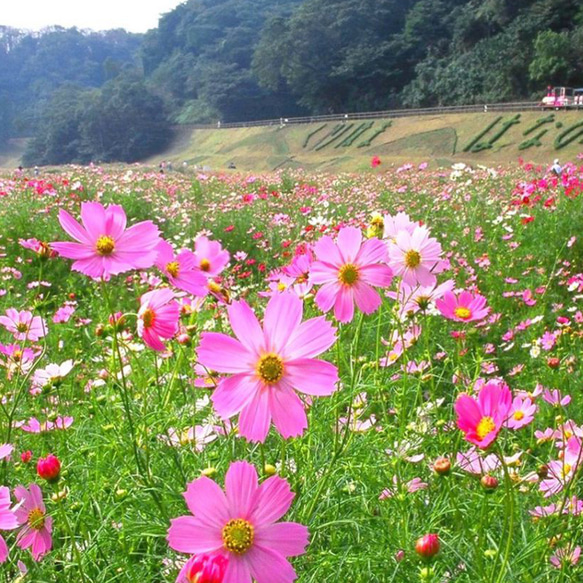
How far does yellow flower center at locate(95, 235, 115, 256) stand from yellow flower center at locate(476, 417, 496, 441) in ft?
1.14

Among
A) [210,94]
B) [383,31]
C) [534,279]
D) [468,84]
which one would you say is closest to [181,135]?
[210,94]

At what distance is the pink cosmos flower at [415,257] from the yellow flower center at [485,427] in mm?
256

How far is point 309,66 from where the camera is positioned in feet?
97.3

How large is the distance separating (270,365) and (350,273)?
0.19 metres

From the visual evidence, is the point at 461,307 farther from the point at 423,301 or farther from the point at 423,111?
the point at 423,111

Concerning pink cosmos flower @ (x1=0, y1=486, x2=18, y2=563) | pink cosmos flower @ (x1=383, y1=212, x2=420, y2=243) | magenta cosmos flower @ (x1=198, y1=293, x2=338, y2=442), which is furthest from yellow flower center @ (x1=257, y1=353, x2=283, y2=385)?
pink cosmos flower @ (x1=383, y1=212, x2=420, y2=243)

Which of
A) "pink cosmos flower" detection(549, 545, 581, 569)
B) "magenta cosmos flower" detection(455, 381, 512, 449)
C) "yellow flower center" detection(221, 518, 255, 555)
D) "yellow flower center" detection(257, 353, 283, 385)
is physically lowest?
"pink cosmos flower" detection(549, 545, 581, 569)

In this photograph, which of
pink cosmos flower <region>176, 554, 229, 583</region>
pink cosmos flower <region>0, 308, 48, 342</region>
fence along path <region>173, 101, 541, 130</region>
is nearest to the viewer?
pink cosmos flower <region>176, 554, 229, 583</region>

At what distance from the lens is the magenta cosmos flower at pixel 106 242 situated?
56cm

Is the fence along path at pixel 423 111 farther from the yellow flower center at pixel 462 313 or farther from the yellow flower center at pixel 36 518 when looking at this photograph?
the yellow flower center at pixel 36 518

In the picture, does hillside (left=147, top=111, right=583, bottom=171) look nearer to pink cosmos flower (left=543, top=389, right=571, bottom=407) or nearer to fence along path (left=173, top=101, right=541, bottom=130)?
fence along path (left=173, top=101, right=541, bottom=130)

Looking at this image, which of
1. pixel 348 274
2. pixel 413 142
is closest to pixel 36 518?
pixel 348 274

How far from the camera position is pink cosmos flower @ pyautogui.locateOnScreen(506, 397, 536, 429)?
76cm

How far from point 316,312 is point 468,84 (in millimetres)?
23010
